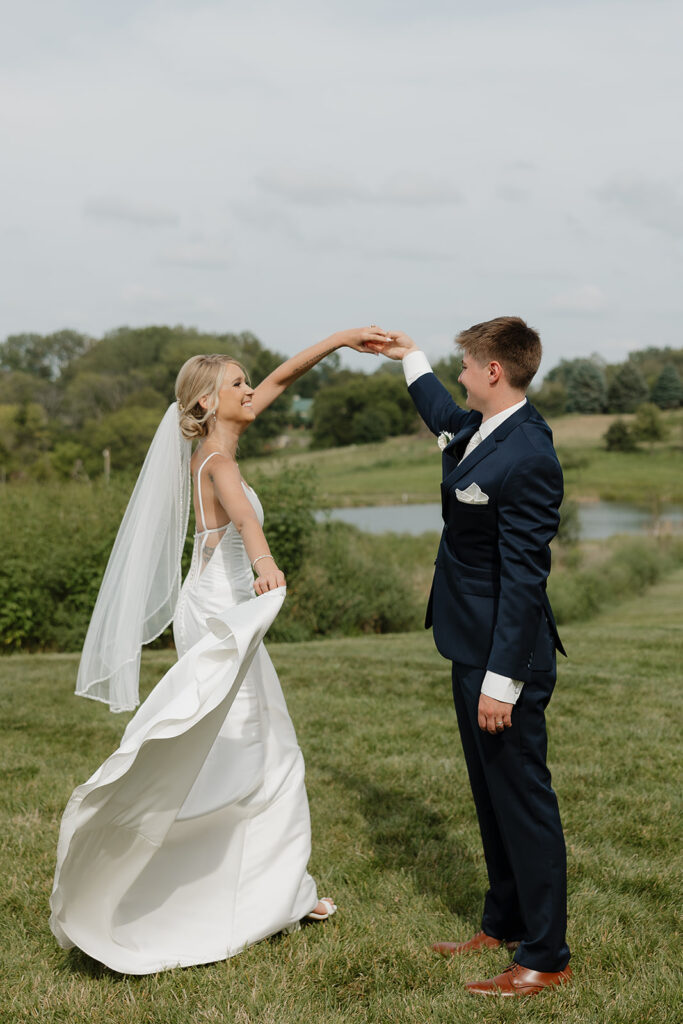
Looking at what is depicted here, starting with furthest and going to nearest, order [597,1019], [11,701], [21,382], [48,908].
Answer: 1. [21,382]
2. [11,701]
3. [48,908]
4. [597,1019]

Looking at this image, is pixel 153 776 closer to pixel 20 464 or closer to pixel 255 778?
pixel 255 778

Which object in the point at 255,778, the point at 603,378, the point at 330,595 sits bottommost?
Answer: the point at 330,595

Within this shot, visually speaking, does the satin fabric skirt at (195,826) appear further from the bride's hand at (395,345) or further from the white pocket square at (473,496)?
the bride's hand at (395,345)

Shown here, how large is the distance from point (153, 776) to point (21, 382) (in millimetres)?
88473

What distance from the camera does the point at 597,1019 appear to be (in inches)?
139

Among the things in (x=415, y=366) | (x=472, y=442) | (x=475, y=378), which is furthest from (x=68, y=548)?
(x=475, y=378)

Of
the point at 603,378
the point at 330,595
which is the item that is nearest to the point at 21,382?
the point at 603,378

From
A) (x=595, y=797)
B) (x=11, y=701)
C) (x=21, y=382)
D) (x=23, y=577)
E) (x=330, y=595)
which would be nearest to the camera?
(x=595, y=797)

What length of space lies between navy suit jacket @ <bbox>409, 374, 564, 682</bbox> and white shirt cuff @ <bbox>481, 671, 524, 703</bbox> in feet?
0.09

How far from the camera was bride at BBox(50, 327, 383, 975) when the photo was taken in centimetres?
375

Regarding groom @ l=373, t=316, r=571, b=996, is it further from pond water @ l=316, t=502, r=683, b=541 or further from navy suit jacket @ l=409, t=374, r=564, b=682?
pond water @ l=316, t=502, r=683, b=541

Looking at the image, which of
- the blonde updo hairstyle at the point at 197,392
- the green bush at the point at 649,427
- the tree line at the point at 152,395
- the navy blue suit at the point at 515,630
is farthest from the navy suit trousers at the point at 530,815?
the green bush at the point at 649,427

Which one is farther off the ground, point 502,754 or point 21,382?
point 21,382

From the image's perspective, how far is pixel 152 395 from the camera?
7912cm
